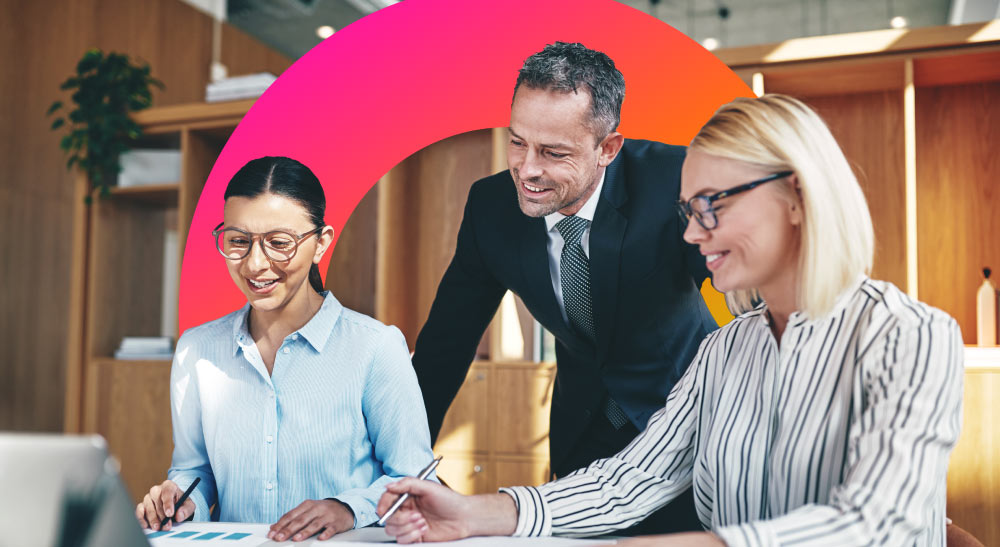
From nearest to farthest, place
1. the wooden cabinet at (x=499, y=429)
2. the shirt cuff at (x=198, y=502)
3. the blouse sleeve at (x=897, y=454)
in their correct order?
the blouse sleeve at (x=897, y=454) → the shirt cuff at (x=198, y=502) → the wooden cabinet at (x=499, y=429)

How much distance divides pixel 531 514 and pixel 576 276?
0.66 metres

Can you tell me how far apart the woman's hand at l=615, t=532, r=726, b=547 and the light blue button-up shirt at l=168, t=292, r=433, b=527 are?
2.07ft

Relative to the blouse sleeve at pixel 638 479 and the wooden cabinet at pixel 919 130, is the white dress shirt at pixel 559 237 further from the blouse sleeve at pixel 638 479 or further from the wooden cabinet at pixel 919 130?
the wooden cabinet at pixel 919 130

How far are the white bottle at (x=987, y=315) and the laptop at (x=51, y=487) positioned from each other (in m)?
3.23

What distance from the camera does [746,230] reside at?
113cm

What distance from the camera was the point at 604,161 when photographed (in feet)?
5.53

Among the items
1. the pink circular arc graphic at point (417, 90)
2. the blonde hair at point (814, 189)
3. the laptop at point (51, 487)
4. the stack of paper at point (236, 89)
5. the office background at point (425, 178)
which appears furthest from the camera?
the stack of paper at point (236, 89)

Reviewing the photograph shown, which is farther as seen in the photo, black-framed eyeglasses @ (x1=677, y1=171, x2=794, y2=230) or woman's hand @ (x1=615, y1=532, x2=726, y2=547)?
black-framed eyeglasses @ (x1=677, y1=171, x2=794, y2=230)

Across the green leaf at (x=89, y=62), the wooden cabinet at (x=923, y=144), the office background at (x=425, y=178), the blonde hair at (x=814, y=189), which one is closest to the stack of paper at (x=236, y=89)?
the green leaf at (x=89, y=62)

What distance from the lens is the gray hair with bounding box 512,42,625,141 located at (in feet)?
5.19

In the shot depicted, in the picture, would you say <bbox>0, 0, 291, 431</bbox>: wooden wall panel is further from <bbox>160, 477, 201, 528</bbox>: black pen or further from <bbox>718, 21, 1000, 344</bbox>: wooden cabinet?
<bbox>718, 21, 1000, 344</bbox>: wooden cabinet

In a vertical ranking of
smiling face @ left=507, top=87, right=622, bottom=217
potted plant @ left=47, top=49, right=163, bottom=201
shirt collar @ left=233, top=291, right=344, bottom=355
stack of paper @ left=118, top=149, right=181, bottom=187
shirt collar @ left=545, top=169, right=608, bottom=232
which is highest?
potted plant @ left=47, top=49, right=163, bottom=201

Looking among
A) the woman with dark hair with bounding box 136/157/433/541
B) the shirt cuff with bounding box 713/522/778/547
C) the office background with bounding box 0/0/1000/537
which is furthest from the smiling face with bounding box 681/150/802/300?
the office background with bounding box 0/0/1000/537

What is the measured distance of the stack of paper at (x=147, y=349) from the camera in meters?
3.73
